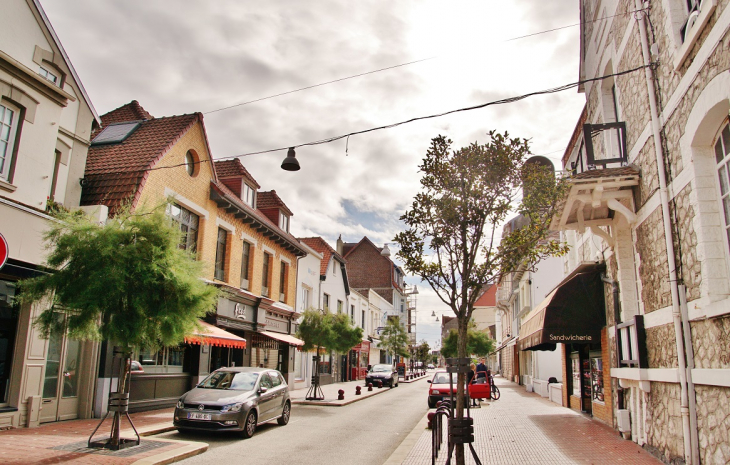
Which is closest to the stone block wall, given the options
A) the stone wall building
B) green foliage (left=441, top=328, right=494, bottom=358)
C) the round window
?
the stone wall building

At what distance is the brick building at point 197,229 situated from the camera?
1427cm

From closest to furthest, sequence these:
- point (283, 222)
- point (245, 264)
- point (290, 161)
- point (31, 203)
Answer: point (290, 161), point (31, 203), point (245, 264), point (283, 222)

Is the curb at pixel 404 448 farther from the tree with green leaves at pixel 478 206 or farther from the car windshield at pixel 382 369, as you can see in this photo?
the car windshield at pixel 382 369

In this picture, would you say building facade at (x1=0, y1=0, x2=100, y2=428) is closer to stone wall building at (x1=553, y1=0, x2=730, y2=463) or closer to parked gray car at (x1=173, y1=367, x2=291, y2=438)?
parked gray car at (x1=173, y1=367, x2=291, y2=438)

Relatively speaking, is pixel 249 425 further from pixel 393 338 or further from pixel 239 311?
pixel 393 338

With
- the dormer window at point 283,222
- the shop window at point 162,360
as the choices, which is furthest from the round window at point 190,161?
the dormer window at point 283,222

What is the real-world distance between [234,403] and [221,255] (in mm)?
8860

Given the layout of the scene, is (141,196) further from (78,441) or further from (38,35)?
(78,441)

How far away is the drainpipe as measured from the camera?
279 inches

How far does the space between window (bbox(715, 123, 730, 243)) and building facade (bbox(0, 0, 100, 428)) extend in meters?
11.0

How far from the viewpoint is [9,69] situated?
1066 centimetres

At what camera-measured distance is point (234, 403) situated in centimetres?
1112

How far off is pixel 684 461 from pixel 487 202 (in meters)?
4.59

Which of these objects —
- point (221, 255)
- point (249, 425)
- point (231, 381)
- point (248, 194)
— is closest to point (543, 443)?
point (249, 425)
